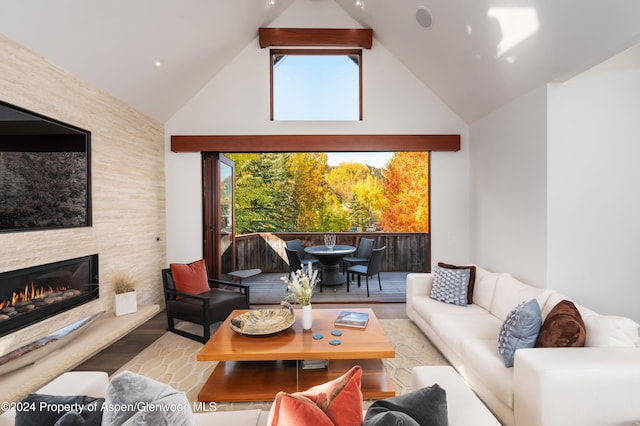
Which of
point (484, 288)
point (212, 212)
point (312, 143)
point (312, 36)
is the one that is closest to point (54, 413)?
point (484, 288)

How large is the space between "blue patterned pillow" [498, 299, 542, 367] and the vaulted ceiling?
6.61 feet

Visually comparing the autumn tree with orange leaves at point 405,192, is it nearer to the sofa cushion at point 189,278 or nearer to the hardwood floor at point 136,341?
the hardwood floor at point 136,341

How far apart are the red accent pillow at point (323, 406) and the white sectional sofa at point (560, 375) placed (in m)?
1.17

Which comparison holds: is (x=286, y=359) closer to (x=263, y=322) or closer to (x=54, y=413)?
(x=263, y=322)

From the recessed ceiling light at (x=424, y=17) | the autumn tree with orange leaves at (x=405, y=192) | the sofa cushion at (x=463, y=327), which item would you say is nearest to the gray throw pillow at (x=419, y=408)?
the sofa cushion at (x=463, y=327)

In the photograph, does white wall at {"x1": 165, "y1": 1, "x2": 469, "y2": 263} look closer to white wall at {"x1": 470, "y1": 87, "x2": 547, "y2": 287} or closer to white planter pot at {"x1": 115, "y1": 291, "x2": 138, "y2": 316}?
white wall at {"x1": 470, "y1": 87, "x2": 547, "y2": 287}

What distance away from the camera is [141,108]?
394cm

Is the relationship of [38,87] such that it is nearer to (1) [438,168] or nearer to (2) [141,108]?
(2) [141,108]

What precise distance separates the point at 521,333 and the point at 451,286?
1.36 meters

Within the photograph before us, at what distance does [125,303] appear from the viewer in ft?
10.9

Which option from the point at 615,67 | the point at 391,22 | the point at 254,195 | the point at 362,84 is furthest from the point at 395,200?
the point at 615,67

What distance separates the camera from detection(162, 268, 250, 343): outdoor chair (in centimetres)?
321

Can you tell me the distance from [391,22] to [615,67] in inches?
93.1

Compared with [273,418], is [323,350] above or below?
below
